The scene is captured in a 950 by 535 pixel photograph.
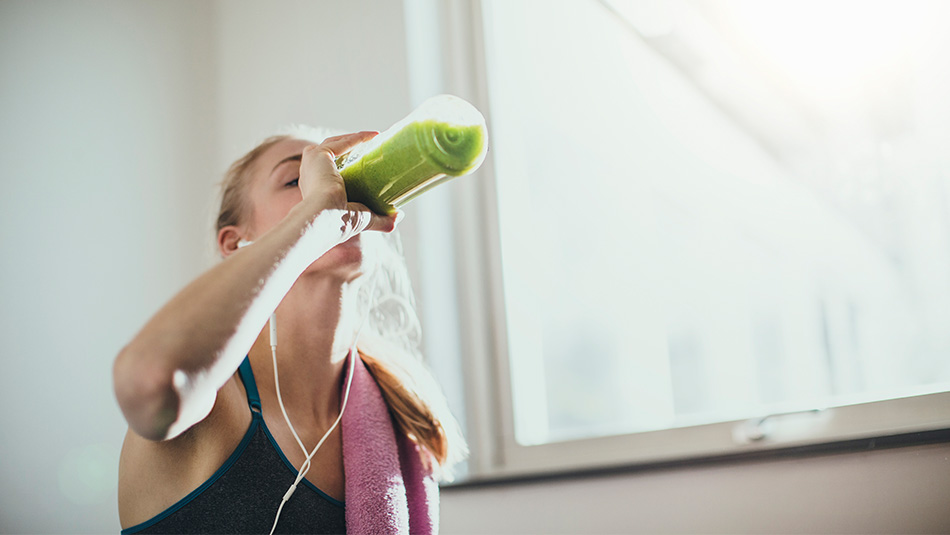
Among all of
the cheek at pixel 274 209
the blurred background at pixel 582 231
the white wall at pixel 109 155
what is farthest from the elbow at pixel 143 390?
the white wall at pixel 109 155

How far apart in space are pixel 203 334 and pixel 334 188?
24cm

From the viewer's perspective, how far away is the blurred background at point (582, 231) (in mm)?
997

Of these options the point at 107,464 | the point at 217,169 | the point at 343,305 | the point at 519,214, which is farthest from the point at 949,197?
the point at 107,464

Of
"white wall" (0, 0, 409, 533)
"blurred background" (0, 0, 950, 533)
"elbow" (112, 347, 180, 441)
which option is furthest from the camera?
"white wall" (0, 0, 409, 533)

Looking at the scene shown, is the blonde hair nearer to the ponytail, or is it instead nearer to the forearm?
the ponytail

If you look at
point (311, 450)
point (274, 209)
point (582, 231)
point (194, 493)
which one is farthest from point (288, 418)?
point (582, 231)

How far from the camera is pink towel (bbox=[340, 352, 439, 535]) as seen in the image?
941 millimetres

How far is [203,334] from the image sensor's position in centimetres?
58

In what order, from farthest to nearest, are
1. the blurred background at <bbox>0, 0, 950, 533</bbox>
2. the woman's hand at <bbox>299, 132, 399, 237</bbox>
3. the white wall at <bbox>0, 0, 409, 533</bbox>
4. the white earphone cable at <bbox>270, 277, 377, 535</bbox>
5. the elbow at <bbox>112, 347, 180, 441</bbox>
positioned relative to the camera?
the white wall at <bbox>0, 0, 409, 533</bbox> < the blurred background at <bbox>0, 0, 950, 533</bbox> < the white earphone cable at <bbox>270, 277, 377, 535</bbox> < the woman's hand at <bbox>299, 132, 399, 237</bbox> < the elbow at <bbox>112, 347, 180, 441</bbox>

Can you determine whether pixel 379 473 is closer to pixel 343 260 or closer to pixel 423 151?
pixel 343 260

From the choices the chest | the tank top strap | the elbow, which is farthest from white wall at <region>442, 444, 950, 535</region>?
the elbow

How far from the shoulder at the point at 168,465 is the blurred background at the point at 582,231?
1.65ft

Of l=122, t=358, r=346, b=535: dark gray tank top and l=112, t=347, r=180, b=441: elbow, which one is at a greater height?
l=112, t=347, r=180, b=441: elbow

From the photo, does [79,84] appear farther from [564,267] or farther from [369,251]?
[564,267]
